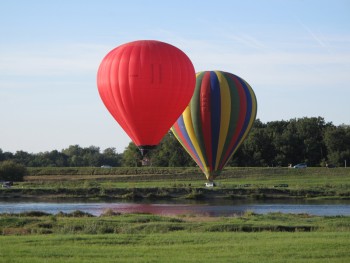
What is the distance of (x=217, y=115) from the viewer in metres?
55.4

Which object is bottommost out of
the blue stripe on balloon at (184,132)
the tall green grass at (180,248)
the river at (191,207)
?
the tall green grass at (180,248)

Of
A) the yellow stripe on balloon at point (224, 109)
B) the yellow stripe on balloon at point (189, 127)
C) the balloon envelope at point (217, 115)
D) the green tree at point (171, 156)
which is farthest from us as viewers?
the green tree at point (171, 156)

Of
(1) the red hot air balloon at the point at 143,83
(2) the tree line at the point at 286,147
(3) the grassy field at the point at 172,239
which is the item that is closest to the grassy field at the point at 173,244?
(3) the grassy field at the point at 172,239

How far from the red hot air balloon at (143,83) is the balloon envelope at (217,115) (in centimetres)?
1272

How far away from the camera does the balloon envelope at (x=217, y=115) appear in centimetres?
5544

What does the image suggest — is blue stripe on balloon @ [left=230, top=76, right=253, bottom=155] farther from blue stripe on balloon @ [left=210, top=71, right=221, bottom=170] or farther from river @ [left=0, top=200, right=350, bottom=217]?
river @ [left=0, top=200, right=350, bottom=217]

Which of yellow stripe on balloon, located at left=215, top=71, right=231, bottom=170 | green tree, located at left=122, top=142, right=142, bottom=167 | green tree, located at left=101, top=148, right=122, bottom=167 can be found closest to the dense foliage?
green tree, located at left=122, top=142, right=142, bottom=167

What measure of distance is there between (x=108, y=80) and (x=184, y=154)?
7496cm

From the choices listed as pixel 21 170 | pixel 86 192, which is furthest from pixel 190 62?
pixel 21 170

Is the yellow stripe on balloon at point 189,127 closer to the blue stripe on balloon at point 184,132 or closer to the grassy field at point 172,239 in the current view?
the blue stripe on balloon at point 184,132

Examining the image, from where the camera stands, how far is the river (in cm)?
4872

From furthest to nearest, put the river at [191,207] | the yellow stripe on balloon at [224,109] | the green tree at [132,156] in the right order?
the green tree at [132,156]
the yellow stripe on balloon at [224,109]
the river at [191,207]

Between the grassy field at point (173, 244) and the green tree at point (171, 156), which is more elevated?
the green tree at point (171, 156)

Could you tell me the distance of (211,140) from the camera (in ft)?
184
